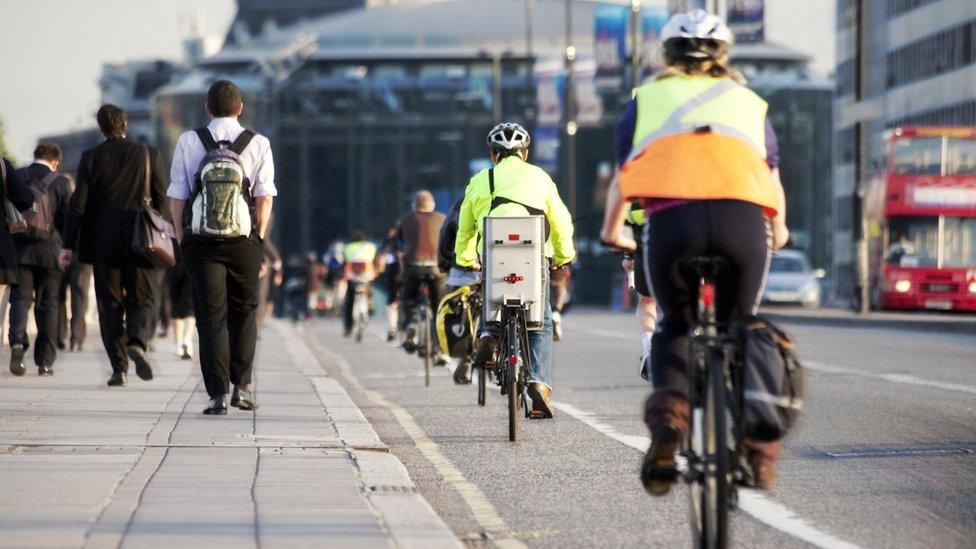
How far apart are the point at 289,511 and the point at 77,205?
7.00 metres

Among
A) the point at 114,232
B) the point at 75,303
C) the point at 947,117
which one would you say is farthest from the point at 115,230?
the point at 947,117

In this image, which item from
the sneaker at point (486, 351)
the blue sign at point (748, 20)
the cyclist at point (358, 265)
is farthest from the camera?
the blue sign at point (748, 20)

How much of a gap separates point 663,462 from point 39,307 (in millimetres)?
10337

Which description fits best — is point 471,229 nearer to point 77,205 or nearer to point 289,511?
point 77,205

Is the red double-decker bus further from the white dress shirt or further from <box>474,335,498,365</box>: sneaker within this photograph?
the white dress shirt

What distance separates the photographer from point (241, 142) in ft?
39.0

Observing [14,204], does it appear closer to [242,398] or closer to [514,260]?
[242,398]

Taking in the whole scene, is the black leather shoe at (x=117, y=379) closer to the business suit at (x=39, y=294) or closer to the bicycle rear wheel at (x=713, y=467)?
the business suit at (x=39, y=294)

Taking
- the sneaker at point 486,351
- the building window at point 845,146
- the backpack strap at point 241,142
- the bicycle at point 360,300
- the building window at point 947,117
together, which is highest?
the building window at point 947,117

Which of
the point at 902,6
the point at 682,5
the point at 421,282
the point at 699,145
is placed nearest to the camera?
the point at 699,145

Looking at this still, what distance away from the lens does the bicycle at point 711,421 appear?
603 cm

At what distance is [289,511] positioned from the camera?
7598mm

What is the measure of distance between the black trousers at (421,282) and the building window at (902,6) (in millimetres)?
61515

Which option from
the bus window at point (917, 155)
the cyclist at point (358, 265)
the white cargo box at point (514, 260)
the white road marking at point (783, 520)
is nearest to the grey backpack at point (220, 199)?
the white cargo box at point (514, 260)
